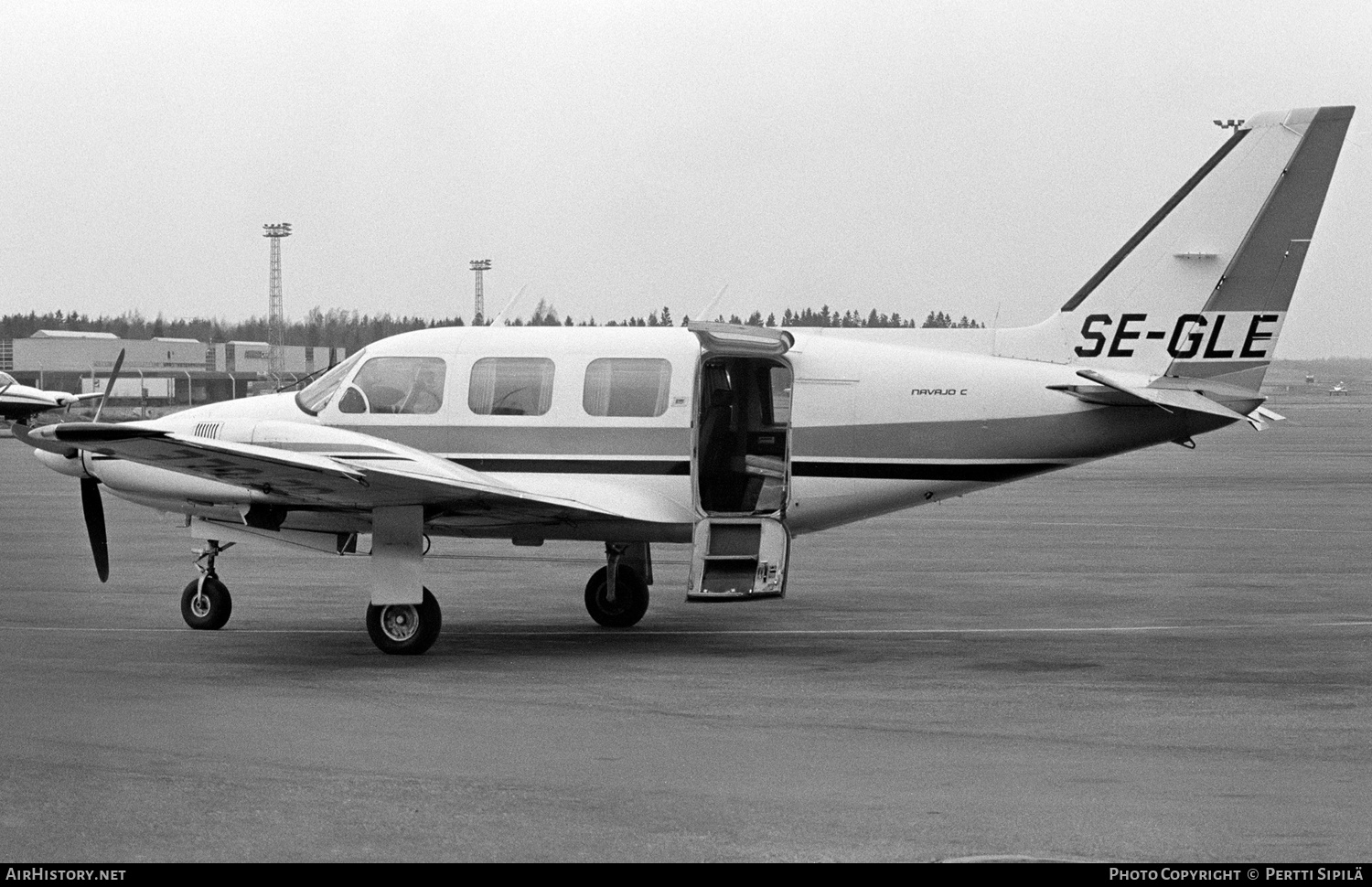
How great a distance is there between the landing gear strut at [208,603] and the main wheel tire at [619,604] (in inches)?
140

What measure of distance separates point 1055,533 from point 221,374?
82.2m

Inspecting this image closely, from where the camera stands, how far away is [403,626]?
14.0 metres

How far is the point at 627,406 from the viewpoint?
1521 cm

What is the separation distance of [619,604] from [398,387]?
3092 mm

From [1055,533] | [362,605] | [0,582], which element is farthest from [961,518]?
[0,582]

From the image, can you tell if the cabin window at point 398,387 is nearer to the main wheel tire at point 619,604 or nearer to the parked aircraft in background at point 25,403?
the main wheel tire at point 619,604

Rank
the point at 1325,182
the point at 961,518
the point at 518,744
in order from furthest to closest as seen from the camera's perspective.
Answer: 1. the point at 961,518
2. the point at 1325,182
3. the point at 518,744

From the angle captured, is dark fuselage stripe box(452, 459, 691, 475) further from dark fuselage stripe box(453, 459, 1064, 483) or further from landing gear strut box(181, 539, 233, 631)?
landing gear strut box(181, 539, 233, 631)

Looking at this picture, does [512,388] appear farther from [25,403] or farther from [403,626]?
[25,403]

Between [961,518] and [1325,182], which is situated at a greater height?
[1325,182]

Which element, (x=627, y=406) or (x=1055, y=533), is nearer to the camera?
(x=627, y=406)

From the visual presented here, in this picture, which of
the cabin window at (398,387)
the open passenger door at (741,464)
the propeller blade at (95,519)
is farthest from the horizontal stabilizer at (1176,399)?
the propeller blade at (95,519)

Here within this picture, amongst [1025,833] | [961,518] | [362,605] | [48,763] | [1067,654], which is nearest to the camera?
[1025,833]

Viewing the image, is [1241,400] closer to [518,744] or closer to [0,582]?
[518,744]
